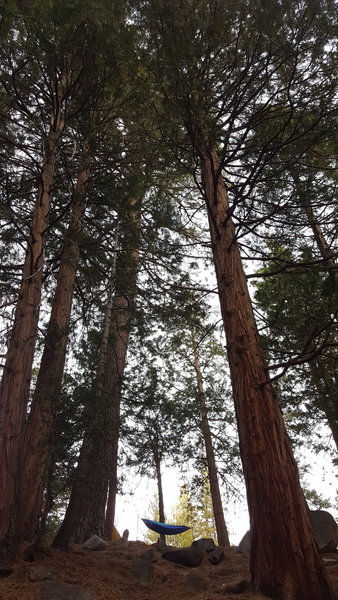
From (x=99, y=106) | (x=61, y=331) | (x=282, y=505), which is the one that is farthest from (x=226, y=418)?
(x=99, y=106)

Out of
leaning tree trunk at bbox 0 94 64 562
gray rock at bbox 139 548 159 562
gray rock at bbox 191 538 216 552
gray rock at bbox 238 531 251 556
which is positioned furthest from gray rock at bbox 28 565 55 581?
gray rock at bbox 238 531 251 556

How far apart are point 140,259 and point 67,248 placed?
7.11 feet

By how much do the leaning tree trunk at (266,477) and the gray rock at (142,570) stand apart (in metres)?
2.34

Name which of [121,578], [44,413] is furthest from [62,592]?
[44,413]

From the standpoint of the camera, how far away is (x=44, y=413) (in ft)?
18.7

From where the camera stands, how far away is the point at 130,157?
336 inches

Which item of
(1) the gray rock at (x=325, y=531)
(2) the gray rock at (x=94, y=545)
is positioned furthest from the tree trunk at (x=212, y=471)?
(2) the gray rock at (x=94, y=545)

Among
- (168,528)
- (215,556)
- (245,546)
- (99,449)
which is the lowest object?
(215,556)

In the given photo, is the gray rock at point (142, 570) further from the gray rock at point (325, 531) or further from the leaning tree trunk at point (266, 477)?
the gray rock at point (325, 531)

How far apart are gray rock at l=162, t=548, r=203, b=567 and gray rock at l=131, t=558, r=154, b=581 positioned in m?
0.89

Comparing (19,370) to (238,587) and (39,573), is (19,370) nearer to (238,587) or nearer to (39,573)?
(39,573)

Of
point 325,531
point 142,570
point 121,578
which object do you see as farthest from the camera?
point 325,531

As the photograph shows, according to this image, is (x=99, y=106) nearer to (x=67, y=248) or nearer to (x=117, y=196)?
(x=117, y=196)

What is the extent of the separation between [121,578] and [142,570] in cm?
43
